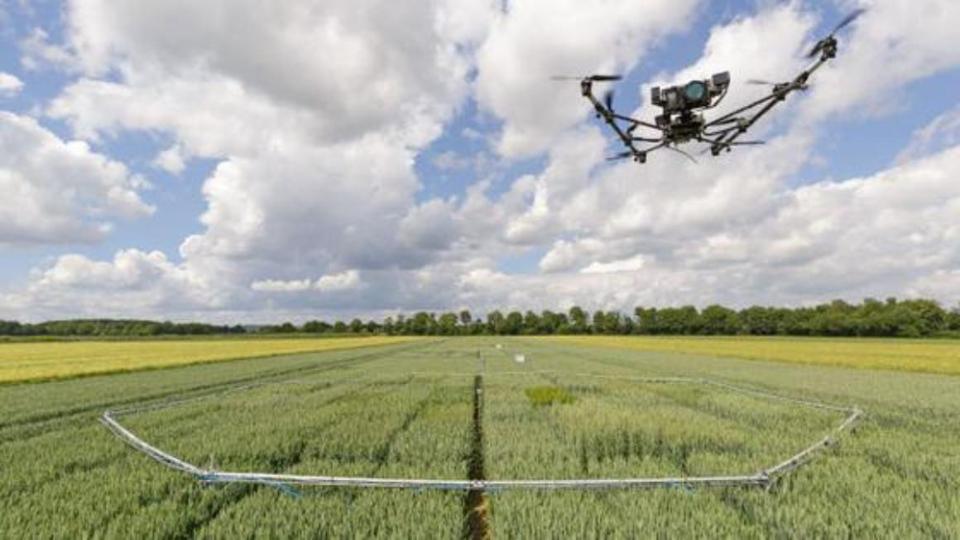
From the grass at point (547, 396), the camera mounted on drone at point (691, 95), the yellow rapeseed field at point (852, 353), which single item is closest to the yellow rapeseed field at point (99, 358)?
the grass at point (547, 396)

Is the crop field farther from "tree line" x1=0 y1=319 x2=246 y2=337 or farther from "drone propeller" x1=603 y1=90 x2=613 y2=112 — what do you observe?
"tree line" x1=0 y1=319 x2=246 y2=337

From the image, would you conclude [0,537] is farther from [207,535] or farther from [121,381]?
[121,381]

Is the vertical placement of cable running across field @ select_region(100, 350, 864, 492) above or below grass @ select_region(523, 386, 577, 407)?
above

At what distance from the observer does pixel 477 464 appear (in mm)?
9703

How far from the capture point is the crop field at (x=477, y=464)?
6203mm

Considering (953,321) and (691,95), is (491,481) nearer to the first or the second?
(691,95)

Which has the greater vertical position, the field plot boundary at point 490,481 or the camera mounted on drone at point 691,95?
the camera mounted on drone at point 691,95

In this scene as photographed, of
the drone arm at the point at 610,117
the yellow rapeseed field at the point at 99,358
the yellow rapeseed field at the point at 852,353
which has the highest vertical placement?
the drone arm at the point at 610,117

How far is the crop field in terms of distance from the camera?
620cm

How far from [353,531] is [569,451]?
483cm

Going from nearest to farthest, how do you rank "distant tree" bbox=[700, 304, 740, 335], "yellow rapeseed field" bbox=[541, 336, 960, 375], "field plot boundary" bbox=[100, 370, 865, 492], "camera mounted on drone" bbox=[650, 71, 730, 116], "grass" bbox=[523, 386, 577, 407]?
"field plot boundary" bbox=[100, 370, 865, 492] < "camera mounted on drone" bbox=[650, 71, 730, 116] < "grass" bbox=[523, 386, 577, 407] < "yellow rapeseed field" bbox=[541, 336, 960, 375] < "distant tree" bbox=[700, 304, 740, 335]

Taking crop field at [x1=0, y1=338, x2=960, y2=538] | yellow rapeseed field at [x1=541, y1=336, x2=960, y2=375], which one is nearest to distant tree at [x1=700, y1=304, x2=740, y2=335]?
yellow rapeseed field at [x1=541, y1=336, x2=960, y2=375]

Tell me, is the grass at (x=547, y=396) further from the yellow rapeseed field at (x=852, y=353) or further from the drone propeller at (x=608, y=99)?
the yellow rapeseed field at (x=852, y=353)

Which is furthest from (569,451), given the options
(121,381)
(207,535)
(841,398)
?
(121,381)
